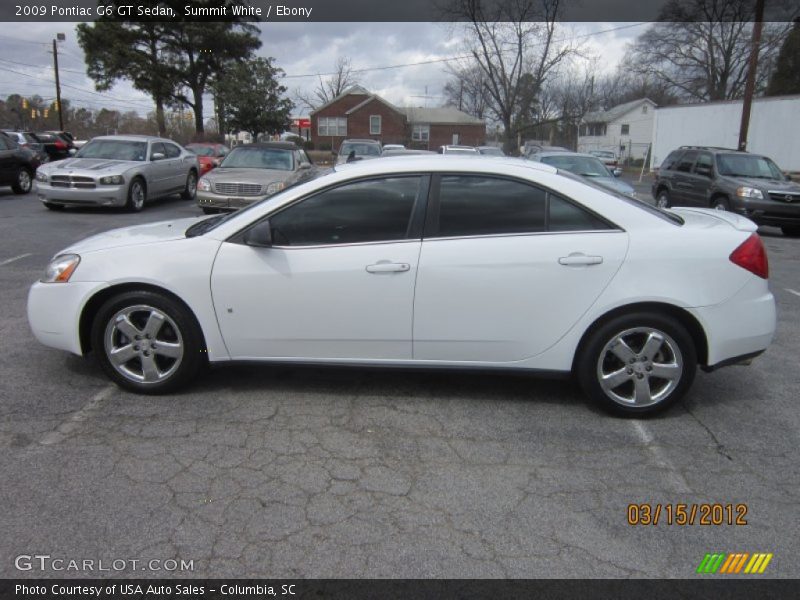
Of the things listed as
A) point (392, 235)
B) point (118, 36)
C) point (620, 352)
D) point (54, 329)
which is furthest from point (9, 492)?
point (118, 36)

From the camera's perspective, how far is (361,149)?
20625 millimetres

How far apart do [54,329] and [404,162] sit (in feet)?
8.26

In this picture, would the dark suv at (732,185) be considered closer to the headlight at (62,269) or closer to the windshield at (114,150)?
the windshield at (114,150)

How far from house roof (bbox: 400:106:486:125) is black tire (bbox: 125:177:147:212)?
55479mm

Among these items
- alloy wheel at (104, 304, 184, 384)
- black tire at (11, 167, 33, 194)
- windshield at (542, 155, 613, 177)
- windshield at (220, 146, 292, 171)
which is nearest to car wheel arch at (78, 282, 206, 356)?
alloy wheel at (104, 304, 184, 384)

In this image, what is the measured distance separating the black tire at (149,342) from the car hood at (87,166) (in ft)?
33.7

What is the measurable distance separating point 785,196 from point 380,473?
42.7ft

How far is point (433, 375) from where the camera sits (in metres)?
4.66

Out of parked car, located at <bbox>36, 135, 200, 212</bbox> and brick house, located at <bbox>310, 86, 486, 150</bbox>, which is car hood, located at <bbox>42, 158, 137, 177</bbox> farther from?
brick house, located at <bbox>310, 86, 486, 150</bbox>

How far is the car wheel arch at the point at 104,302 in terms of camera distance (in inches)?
158

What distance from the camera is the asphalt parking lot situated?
2.70 m
